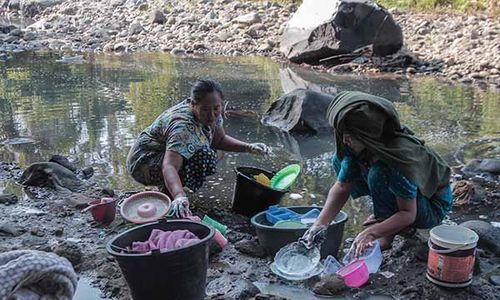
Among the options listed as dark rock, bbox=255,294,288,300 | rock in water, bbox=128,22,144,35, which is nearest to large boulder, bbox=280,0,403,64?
rock in water, bbox=128,22,144,35

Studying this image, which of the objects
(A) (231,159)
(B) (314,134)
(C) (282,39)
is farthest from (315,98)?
(C) (282,39)

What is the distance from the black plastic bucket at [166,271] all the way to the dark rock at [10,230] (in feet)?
4.17

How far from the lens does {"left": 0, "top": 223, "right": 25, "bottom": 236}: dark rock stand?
3.61m

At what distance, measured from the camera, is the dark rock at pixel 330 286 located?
282 cm

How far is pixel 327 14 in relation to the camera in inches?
446

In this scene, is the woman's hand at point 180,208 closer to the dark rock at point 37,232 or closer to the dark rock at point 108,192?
the dark rock at point 37,232

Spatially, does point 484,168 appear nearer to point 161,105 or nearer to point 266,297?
point 266,297

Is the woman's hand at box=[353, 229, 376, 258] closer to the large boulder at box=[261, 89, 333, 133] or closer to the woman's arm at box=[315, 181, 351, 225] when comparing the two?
the woman's arm at box=[315, 181, 351, 225]

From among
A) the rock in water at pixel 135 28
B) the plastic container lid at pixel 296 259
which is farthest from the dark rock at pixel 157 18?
the plastic container lid at pixel 296 259

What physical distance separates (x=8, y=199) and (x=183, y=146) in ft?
4.80

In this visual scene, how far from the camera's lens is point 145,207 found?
342 centimetres

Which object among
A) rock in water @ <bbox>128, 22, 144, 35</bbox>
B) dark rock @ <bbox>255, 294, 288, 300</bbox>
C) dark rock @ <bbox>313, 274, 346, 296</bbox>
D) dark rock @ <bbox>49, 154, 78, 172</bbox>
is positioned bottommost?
rock in water @ <bbox>128, 22, 144, 35</bbox>

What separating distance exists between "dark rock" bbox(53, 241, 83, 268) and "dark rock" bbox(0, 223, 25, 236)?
20.4 inches

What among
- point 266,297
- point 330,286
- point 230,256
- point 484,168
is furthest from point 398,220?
point 484,168
